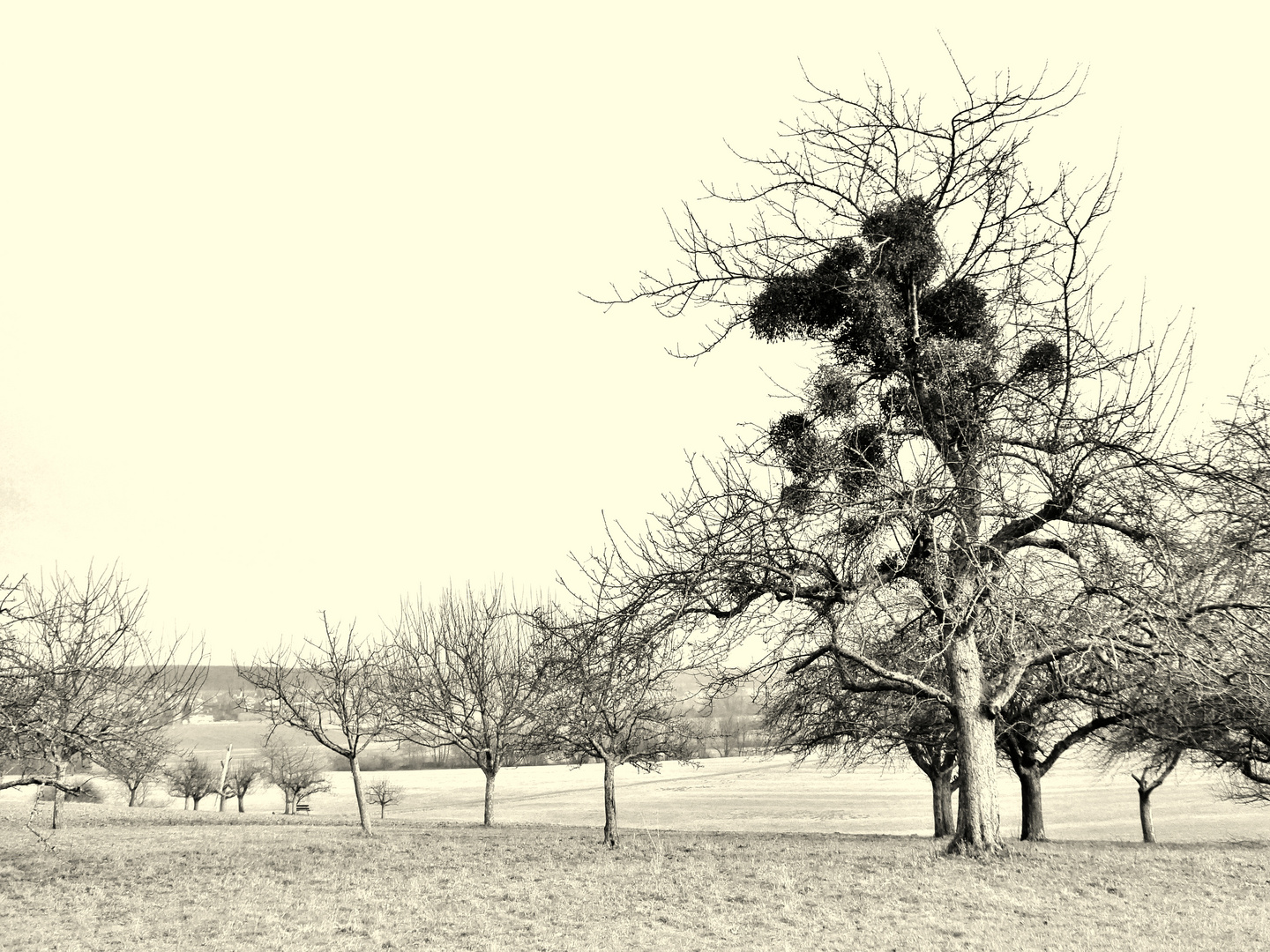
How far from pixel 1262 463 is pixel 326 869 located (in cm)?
1295

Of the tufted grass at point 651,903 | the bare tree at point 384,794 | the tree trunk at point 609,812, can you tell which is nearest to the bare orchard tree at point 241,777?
the bare tree at point 384,794

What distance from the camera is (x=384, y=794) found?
1999 inches

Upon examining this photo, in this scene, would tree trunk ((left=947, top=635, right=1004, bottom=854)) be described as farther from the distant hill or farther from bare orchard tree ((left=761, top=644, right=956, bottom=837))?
the distant hill

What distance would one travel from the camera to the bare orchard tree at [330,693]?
26703 mm

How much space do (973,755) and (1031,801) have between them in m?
11.3

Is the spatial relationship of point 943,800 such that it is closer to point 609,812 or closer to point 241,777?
point 609,812

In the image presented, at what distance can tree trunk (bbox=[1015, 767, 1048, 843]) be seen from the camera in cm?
1911

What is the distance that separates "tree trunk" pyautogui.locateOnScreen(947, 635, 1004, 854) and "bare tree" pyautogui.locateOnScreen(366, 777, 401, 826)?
42.5 metres

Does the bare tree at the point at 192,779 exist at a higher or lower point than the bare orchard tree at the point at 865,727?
lower

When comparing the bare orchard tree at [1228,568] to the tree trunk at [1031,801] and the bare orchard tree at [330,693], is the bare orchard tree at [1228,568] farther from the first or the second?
the bare orchard tree at [330,693]

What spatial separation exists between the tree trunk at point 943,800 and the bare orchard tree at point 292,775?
121 ft

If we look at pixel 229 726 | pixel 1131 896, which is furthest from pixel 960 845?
pixel 229 726

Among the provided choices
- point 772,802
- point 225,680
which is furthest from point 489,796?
point 772,802

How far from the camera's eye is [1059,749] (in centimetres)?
1903
